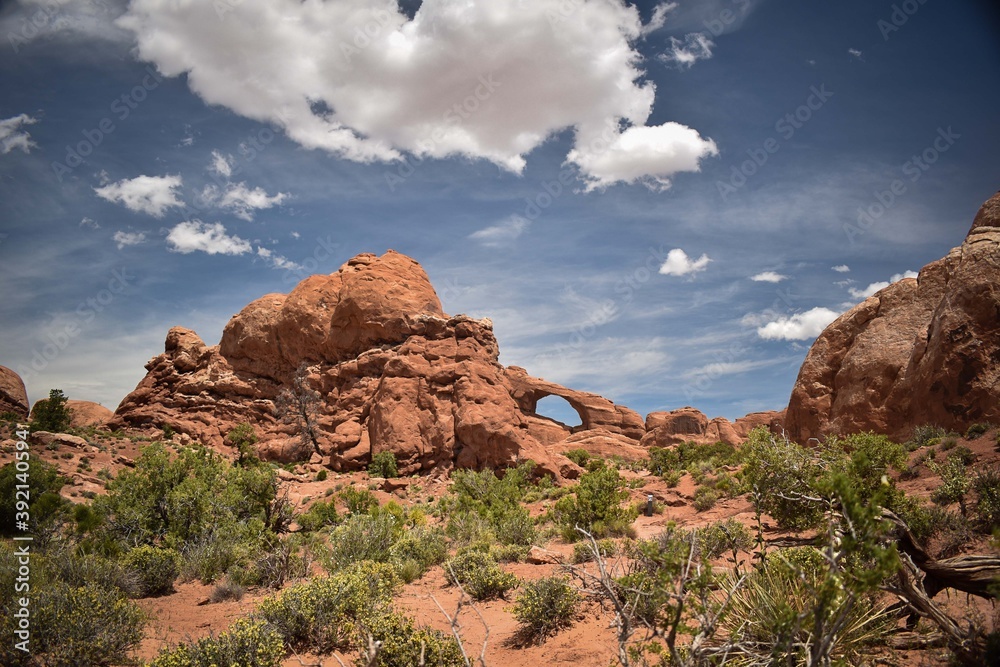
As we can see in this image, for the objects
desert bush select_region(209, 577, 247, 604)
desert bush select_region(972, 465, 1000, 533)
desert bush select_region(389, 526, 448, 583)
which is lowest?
desert bush select_region(209, 577, 247, 604)

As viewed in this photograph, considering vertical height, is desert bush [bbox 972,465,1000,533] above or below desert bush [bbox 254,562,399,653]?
above

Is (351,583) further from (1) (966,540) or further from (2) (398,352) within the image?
(2) (398,352)

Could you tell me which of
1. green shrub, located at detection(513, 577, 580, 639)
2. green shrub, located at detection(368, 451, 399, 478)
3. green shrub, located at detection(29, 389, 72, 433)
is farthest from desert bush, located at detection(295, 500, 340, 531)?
green shrub, located at detection(29, 389, 72, 433)

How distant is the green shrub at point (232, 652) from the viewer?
5133 mm

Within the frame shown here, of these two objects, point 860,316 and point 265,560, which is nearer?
point 265,560

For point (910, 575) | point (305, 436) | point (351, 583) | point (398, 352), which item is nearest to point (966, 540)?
point (910, 575)

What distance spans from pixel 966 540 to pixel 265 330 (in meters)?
37.8

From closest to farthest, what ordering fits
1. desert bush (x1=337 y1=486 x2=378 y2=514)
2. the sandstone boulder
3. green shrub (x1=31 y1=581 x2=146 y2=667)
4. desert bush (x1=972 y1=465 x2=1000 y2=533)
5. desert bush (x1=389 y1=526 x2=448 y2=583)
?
green shrub (x1=31 y1=581 x2=146 y2=667) → desert bush (x1=972 y1=465 x2=1000 y2=533) → desert bush (x1=389 y1=526 x2=448 y2=583) → desert bush (x1=337 y1=486 x2=378 y2=514) → the sandstone boulder

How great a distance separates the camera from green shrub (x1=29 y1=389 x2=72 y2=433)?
2961 centimetres

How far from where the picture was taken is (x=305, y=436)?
33.1m

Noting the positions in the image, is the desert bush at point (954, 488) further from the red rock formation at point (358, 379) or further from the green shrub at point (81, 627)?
the red rock formation at point (358, 379)

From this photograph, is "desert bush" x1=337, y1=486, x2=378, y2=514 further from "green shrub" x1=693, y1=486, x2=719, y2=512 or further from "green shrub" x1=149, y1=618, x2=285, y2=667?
"green shrub" x1=149, y1=618, x2=285, y2=667

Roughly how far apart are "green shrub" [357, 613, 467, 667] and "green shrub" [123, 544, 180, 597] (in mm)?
5520

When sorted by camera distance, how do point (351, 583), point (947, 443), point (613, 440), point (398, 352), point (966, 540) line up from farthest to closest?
point (613, 440)
point (398, 352)
point (947, 443)
point (966, 540)
point (351, 583)
